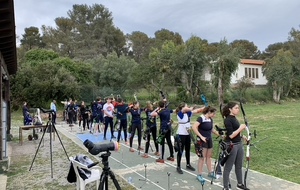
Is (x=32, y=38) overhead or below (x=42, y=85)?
overhead

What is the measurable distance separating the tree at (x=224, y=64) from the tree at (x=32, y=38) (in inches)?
1251

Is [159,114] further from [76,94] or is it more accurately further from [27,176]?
[76,94]

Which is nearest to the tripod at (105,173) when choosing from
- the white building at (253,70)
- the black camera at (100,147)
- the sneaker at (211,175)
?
the black camera at (100,147)

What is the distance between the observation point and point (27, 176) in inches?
245

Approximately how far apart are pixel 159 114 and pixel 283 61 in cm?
2595

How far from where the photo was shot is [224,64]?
2228 centimetres

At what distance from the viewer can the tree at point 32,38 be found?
45000 millimetres

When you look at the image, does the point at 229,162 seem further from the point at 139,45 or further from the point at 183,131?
the point at 139,45

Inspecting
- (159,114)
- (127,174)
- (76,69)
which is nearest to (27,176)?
(127,174)

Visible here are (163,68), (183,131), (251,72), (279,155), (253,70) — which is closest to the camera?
(183,131)

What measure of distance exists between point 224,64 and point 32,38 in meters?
33.5

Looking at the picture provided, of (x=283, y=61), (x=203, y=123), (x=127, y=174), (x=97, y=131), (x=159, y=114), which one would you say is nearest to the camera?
(x=203, y=123)

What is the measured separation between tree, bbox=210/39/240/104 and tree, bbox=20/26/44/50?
3177 cm

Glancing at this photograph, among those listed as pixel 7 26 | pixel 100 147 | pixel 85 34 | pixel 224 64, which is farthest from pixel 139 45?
pixel 100 147
